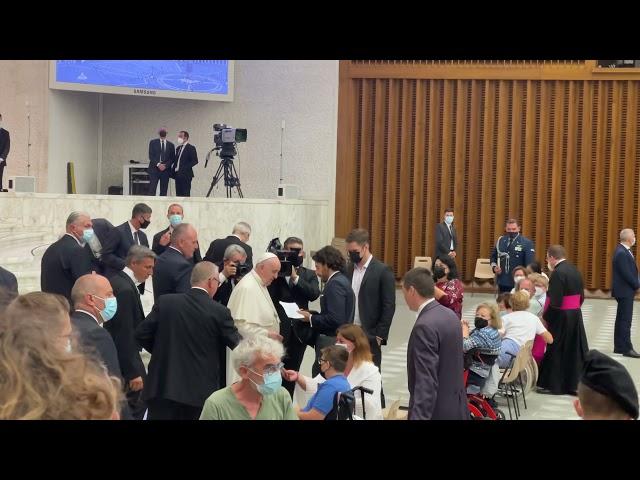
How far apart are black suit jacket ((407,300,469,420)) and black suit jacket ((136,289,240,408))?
1.19 meters

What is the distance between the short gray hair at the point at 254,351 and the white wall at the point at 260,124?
13.9m

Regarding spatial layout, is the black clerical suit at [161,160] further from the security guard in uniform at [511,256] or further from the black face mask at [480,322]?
the black face mask at [480,322]

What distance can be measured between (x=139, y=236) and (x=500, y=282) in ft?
23.8

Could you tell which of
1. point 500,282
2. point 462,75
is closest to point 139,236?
point 500,282

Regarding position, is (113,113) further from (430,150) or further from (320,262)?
(320,262)

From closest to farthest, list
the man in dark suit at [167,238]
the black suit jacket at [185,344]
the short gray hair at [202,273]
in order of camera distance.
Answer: the black suit jacket at [185,344], the short gray hair at [202,273], the man in dark suit at [167,238]

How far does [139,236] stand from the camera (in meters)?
8.73

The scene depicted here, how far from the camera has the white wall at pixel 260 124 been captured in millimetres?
18125

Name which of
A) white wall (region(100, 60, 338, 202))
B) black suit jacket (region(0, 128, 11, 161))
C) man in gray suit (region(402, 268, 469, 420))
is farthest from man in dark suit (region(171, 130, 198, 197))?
man in gray suit (region(402, 268, 469, 420))

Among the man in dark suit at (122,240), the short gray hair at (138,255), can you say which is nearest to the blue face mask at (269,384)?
the short gray hair at (138,255)

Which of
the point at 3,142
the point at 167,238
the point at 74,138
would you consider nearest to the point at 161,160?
the point at 74,138

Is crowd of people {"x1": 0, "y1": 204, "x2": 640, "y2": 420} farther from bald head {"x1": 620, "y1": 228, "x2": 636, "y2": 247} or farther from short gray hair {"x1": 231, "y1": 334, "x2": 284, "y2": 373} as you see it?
bald head {"x1": 620, "y1": 228, "x2": 636, "y2": 247}

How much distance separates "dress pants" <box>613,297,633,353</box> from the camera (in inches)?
429
